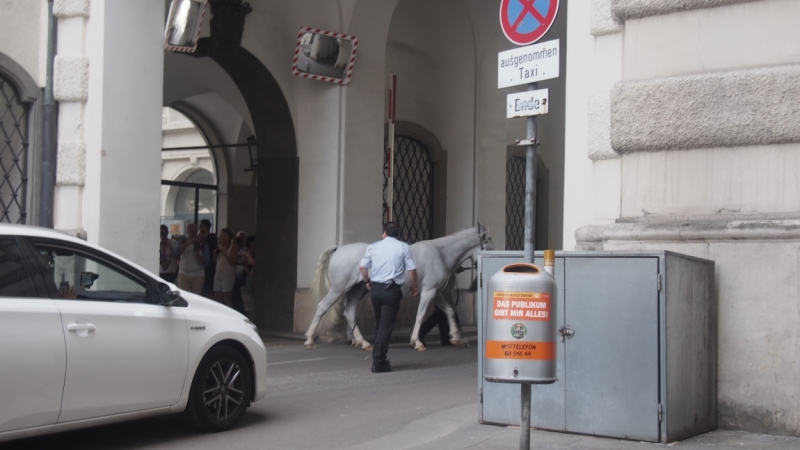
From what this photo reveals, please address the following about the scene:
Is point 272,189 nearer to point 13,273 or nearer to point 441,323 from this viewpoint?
point 441,323

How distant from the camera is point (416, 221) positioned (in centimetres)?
1828

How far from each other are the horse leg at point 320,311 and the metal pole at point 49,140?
12.8 feet

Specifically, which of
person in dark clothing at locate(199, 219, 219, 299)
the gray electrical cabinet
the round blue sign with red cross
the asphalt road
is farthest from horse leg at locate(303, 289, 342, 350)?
the round blue sign with red cross

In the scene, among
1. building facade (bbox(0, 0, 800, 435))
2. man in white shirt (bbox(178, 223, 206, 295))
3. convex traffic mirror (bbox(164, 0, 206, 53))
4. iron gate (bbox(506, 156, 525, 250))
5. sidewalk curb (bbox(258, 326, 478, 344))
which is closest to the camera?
building facade (bbox(0, 0, 800, 435))

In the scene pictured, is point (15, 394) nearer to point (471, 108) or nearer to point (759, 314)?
point (759, 314)

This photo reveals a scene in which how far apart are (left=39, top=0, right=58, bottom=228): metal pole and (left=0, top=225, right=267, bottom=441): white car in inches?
217

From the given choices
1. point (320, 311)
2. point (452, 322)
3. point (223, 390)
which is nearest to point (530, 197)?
point (223, 390)

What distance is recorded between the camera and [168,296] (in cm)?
693

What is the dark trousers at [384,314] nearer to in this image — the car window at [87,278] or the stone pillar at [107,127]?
the stone pillar at [107,127]

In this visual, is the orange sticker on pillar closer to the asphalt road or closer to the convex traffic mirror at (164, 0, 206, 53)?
the asphalt road

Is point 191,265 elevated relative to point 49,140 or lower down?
lower down

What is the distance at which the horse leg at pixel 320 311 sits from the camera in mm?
13672

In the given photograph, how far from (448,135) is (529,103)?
492 inches

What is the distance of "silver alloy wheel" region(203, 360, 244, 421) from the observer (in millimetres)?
7215
